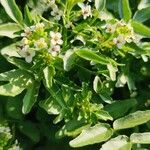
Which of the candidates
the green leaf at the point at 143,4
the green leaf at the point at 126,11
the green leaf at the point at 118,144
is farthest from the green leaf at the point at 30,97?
the green leaf at the point at 143,4

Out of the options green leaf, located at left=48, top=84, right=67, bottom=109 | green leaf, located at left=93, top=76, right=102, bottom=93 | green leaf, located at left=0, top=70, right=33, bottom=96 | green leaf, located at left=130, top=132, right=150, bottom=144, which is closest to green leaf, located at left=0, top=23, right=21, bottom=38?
green leaf, located at left=0, top=70, right=33, bottom=96

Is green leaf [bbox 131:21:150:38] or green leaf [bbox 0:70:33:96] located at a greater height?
green leaf [bbox 131:21:150:38]

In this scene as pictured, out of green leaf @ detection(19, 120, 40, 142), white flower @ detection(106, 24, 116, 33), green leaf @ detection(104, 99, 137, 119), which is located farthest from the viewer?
green leaf @ detection(19, 120, 40, 142)

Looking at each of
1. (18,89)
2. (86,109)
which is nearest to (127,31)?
(86,109)

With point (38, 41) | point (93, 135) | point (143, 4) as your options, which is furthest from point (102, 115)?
point (143, 4)

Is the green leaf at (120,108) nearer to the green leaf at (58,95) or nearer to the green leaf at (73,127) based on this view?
the green leaf at (73,127)

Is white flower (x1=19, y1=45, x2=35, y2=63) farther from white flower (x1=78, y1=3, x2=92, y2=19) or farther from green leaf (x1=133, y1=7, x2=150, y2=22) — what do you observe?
green leaf (x1=133, y1=7, x2=150, y2=22)
